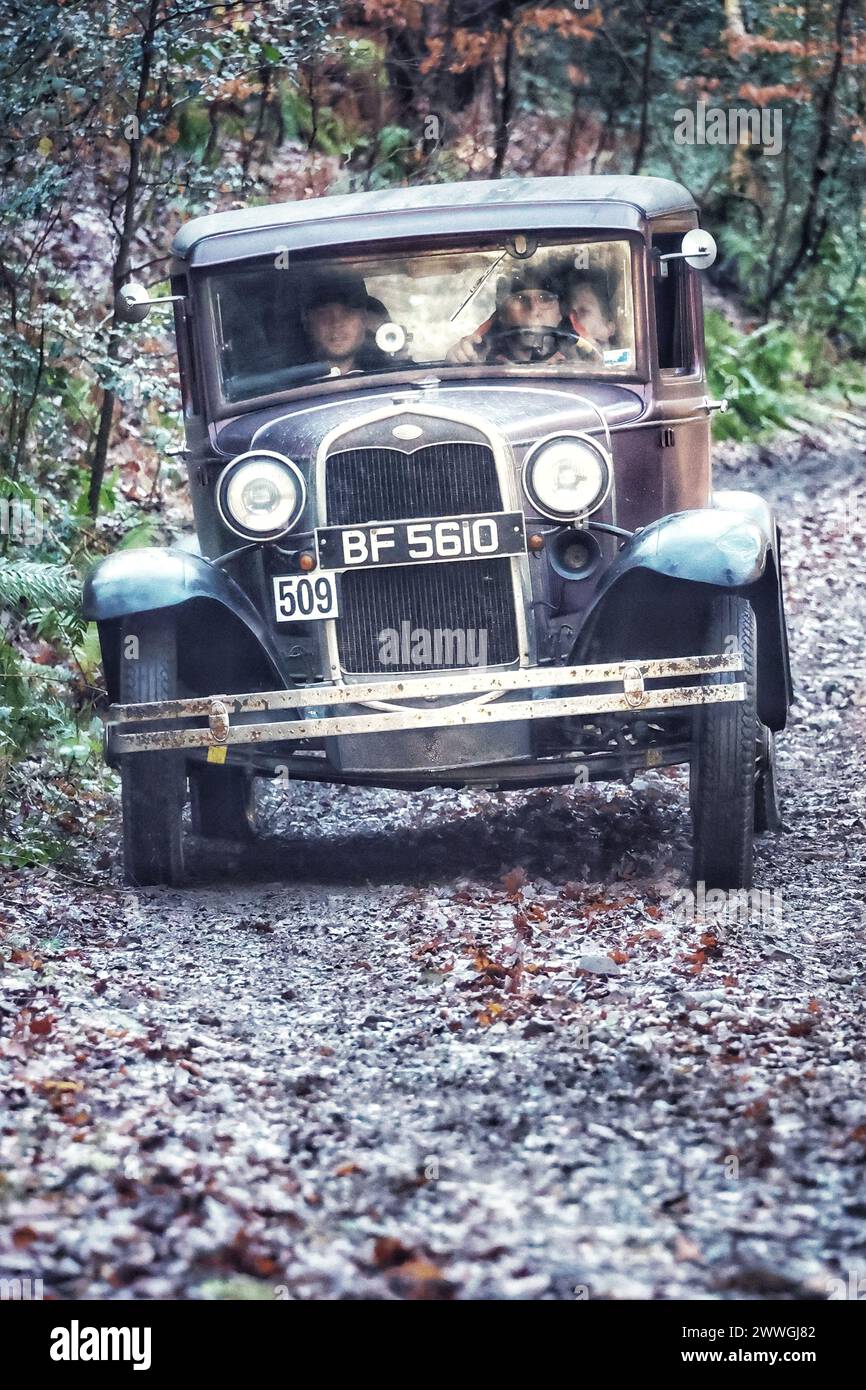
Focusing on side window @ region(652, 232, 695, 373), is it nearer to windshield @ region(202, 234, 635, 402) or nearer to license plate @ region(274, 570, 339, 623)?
windshield @ region(202, 234, 635, 402)

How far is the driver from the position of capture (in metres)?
6.88

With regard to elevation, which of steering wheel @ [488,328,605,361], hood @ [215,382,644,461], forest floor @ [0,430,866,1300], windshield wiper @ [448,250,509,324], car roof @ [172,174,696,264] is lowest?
forest floor @ [0,430,866,1300]

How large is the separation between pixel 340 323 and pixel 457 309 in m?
0.46

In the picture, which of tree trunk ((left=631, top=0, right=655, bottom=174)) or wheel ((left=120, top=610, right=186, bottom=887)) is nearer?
wheel ((left=120, top=610, right=186, bottom=887))

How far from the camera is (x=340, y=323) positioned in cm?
693

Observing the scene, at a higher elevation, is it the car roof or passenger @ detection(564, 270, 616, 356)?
the car roof

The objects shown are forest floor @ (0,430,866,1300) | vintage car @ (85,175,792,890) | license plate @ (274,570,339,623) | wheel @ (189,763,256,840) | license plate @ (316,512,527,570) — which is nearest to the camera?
forest floor @ (0,430,866,1300)

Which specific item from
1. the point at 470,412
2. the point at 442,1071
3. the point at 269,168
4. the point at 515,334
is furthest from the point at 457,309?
the point at 269,168

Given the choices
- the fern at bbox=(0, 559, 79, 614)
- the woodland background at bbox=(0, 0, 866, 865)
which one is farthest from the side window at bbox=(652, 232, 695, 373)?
the fern at bbox=(0, 559, 79, 614)

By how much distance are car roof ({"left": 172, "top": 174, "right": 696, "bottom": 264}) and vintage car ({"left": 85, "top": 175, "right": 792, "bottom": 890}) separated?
2cm

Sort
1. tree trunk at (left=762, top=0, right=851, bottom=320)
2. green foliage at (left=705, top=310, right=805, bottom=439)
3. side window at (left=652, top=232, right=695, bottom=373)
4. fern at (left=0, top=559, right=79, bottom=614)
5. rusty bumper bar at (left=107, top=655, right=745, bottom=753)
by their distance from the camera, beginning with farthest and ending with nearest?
tree trunk at (left=762, top=0, right=851, bottom=320) → green foliage at (left=705, top=310, right=805, bottom=439) → fern at (left=0, top=559, right=79, bottom=614) → side window at (left=652, top=232, right=695, bottom=373) → rusty bumper bar at (left=107, top=655, right=745, bottom=753)

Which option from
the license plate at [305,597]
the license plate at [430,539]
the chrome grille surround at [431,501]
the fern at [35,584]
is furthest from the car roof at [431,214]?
the fern at [35,584]

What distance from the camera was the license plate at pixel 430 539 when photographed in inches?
247
